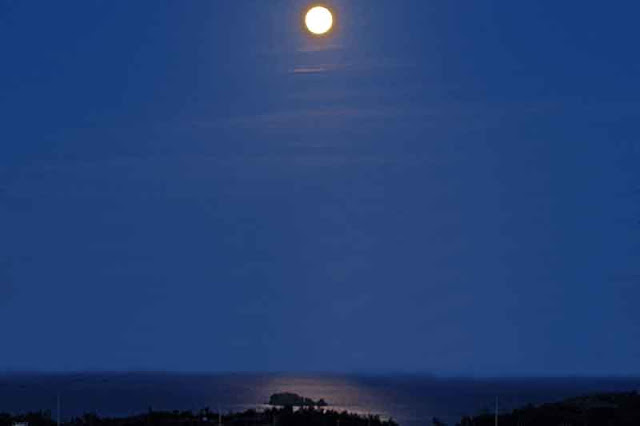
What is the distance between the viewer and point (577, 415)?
91.6 ft

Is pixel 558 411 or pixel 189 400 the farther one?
pixel 189 400

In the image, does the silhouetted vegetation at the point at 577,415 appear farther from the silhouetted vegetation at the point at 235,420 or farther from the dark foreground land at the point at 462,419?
the silhouetted vegetation at the point at 235,420

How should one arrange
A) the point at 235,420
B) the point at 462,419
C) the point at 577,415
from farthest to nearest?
the point at 235,420 < the point at 462,419 < the point at 577,415

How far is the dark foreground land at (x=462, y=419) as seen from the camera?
26938mm

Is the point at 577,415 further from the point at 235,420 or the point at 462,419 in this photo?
the point at 235,420

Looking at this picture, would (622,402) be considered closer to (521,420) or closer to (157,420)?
(521,420)

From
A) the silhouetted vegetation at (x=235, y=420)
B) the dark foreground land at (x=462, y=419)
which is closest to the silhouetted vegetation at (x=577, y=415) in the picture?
the dark foreground land at (x=462, y=419)

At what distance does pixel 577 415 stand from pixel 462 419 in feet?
9.14

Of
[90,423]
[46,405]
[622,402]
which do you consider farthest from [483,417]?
[46,405]

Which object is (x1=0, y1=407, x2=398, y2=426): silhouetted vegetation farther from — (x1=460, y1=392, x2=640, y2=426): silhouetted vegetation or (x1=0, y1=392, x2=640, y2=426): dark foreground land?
(x1=460, y1=392, x2=640, y2=426): silhouetted vegetation

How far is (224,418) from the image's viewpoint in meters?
30.3

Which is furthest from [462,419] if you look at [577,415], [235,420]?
[235,420]

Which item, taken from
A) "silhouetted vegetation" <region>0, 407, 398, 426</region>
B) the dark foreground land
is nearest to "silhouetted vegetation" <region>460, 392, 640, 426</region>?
the dark foreground land

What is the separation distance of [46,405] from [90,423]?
79.5 m
